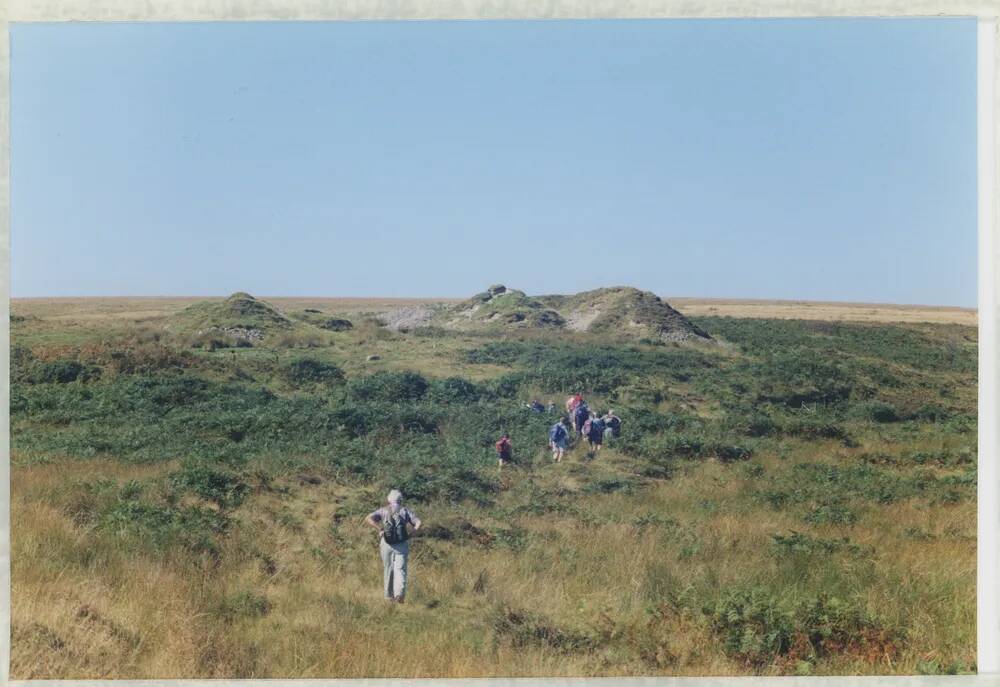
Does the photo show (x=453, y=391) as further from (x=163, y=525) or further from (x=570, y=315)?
(x=570, y=315)

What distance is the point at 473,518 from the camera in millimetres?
11453

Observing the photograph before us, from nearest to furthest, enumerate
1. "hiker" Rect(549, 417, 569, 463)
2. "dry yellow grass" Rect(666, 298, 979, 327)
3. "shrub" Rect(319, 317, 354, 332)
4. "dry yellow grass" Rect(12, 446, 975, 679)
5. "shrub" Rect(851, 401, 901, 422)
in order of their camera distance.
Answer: "dry yellow grass" Rect(12, 446, 975, 679) → "hiker" Rect(549, 417, 569, 463) → "shrub" Rect(851, 401, 901, 422) → "shrub" Rect(319, 317, 354, 332) → "dry yellow grass" Rect(666, 298, 979, 327)

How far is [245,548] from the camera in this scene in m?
9.76

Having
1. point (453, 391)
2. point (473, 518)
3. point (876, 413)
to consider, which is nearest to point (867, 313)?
point (876, 413)

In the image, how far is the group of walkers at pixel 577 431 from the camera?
14.5 meters

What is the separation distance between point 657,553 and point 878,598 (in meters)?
2.58

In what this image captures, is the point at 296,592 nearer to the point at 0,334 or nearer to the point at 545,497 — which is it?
the point at 0,334

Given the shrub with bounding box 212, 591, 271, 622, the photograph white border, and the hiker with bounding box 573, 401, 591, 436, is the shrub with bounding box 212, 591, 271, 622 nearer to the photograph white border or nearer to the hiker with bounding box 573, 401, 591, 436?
the photograph white border

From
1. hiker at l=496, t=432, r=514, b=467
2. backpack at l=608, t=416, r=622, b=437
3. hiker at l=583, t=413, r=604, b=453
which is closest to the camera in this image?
hiker at l=496, t=432, r=514, b=467

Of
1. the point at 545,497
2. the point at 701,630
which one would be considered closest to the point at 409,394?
the point at 545,497

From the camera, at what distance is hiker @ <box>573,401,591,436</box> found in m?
16.0

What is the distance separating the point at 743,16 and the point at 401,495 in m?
6.77

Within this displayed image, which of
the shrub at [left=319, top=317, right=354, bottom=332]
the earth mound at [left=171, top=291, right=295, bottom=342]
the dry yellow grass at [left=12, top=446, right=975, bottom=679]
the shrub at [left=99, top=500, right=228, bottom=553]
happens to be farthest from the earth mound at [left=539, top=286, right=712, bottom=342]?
the shrub at [left=99, top=500, right=228, bottom=553]

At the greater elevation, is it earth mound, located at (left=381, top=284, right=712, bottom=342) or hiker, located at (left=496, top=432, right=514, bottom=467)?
earth mound, located at (left=381, top=284, right=712, bottom=342)
